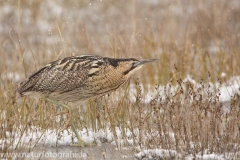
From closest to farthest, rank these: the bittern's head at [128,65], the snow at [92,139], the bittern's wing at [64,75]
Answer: the snow at [92,139], the bittern's wing at [64,75], the bittern's head at [128,65]

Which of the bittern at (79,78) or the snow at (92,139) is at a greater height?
the bittern at (79,78)

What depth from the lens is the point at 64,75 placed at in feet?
17.4

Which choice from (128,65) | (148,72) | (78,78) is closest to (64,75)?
(78,78)

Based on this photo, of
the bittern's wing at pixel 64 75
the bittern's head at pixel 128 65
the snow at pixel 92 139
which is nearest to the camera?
the snow at pixel 92 139

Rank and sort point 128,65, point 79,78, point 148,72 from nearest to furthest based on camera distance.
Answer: point 79,78, point 128,65, point 148,72

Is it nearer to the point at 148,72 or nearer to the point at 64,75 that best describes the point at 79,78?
the point at 64,75

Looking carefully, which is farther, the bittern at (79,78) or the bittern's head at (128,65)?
the bittern's head at (128,65)

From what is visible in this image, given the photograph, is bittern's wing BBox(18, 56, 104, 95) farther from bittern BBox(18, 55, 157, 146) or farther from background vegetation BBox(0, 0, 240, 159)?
background vegetation BBox(0, 0, 240, 159)

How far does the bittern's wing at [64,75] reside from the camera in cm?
528

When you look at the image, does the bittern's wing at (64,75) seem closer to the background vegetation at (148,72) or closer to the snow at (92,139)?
the background vegetation at (148,72)

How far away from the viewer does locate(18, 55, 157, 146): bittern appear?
5281mm

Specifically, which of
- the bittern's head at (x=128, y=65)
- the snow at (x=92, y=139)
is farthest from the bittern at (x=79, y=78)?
the snow at (x=92, y=139)

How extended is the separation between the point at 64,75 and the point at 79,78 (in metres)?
0.13

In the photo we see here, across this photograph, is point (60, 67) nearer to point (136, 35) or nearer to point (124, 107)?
point (124, 107)
